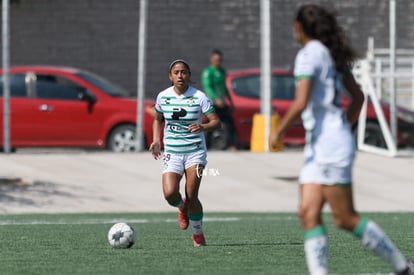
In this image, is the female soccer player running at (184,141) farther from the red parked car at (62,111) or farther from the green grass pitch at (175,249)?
the red parked car at (62,111)

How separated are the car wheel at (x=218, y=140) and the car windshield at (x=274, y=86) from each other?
1.08 m

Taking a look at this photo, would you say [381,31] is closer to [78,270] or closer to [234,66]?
[234,66]

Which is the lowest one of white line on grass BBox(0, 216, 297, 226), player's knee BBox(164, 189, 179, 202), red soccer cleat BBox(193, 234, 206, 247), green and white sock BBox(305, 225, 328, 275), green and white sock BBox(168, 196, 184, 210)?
white line on grass BBox(0, 216, 297, 226)

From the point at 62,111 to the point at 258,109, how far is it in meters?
3.88

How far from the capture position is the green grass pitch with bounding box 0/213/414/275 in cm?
1045

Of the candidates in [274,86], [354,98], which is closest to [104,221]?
[354,98]

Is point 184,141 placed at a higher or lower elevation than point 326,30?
lower

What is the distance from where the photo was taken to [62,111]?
2503cm

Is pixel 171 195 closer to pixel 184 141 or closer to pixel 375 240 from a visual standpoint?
pixel 184 141

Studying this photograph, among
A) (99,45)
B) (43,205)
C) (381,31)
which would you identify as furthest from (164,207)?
(381,31)

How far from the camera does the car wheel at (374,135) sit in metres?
26.7

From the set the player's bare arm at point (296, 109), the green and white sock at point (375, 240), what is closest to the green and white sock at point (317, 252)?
the green and white sock at point (375, 240)

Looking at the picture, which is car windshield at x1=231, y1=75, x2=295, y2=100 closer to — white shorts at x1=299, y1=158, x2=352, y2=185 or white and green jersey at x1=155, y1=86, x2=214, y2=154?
white and green jersey at x1=155, y1=86, x2=214, y2=154

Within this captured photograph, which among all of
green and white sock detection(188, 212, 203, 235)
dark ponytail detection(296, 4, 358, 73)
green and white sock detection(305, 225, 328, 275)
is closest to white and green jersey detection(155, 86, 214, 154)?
green and white sock detection(188, 212, 203, 235)
